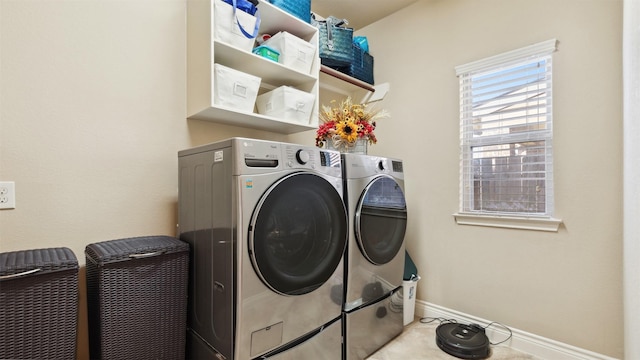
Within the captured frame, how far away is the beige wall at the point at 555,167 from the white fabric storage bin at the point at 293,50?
104 centimetres

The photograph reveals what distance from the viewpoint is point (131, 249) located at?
4.27ft

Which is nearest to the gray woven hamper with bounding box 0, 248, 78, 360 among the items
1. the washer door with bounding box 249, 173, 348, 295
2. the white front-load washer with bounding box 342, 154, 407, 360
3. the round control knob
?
the washer door with bounding box 249, 173, 348, 295

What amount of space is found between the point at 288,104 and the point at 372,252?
107cm

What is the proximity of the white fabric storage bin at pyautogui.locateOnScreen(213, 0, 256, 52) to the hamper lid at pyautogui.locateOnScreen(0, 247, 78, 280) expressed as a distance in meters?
1.23

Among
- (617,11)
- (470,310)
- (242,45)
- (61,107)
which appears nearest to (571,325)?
(470,310)

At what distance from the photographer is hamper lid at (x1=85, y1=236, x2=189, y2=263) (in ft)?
4.04

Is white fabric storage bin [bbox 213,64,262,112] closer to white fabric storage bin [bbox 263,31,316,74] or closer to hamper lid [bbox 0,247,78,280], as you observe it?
white fabric storage bin [bbox 263,31,316,74]

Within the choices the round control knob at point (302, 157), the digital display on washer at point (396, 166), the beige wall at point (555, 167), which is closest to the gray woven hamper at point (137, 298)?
the round control knob at point (302, 157)

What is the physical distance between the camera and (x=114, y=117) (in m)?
1.57

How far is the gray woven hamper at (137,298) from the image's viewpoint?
48.3 inches

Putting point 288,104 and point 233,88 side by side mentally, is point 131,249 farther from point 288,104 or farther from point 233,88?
point 288,104

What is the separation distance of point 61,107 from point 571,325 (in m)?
3.08

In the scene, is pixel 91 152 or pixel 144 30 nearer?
pixel 91 152

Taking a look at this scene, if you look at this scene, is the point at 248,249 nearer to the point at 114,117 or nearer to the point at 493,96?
the point at 114,117
